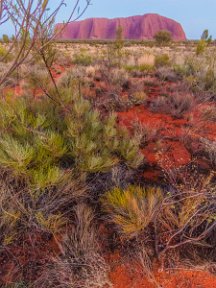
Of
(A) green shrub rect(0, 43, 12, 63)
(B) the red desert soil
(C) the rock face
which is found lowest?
(B) the red desert soil

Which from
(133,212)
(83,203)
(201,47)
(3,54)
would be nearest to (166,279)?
(133,212)

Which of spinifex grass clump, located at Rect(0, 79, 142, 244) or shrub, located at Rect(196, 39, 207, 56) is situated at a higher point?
shrub, located at Rect(196, 39, 207, 56)

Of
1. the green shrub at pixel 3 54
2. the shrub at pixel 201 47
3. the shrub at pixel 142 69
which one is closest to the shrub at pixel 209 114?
the green shrub at pixel 3 54

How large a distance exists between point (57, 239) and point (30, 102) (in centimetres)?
196

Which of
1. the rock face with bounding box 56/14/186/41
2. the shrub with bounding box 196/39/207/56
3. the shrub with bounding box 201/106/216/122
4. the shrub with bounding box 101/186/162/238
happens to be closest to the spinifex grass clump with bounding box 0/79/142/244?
the shrub with bounding box 101/186/162/238

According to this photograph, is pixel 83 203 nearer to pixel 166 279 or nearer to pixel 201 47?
pixel 166 279

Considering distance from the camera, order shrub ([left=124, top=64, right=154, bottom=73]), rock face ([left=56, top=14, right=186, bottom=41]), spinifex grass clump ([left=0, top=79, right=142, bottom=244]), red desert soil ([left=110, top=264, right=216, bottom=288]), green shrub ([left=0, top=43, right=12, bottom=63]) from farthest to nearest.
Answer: rock face ([left=56, top=14, right=186, bottom=41]) < shrub ([left=124, top=64, right=154, bottom=73]) < spinifex grass clump ([left=0, top=79, right=142, bottom=244]) < red desert soil ([left=110, top=264, right=216, bottom=288]) < green shrub ([left=0, top=43, right=12, bottom=63])

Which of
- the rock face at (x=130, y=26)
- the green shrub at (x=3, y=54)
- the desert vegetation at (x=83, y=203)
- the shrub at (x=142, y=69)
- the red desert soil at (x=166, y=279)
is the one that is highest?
the rock face at (x=130, y=26)

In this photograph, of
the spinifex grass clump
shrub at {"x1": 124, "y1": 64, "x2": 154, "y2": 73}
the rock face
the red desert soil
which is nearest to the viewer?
→ the red desert soil

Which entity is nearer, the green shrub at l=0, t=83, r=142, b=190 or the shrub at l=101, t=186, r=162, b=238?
the shrub at l=101, t=186, r=162, b=238

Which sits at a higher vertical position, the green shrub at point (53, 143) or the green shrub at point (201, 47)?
the green shrub at point (201, 47)

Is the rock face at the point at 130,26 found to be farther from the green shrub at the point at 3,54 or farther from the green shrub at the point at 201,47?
the green shrub at the point at 3,54

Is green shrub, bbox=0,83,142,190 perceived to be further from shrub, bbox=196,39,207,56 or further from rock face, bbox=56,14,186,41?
rock face, bbox=56,14,186,41

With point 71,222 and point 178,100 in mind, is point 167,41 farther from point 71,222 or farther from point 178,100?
point 71,222
